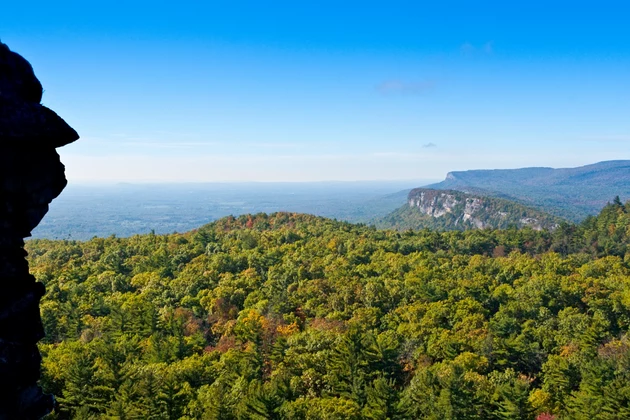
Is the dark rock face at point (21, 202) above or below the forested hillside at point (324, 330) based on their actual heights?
above

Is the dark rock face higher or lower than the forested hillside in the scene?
higher

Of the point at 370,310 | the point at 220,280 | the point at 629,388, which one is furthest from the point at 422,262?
the point at 629,388

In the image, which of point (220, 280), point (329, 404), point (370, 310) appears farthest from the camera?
point (220, 280)

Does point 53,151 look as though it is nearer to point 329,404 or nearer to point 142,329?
point 329,404

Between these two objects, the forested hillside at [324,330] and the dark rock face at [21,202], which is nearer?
the dark rock face at [21,202]

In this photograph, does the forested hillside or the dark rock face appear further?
the forested hillside
